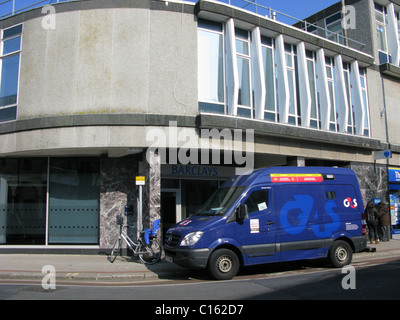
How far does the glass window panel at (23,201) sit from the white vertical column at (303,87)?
1043cm

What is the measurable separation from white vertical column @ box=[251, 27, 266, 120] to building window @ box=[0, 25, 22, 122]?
868 centimetres

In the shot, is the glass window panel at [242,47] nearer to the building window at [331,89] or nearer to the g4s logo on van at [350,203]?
the building window at [331,89]

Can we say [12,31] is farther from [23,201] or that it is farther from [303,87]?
[303,87]

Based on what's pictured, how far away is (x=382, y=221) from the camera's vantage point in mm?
14547

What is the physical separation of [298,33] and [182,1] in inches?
203

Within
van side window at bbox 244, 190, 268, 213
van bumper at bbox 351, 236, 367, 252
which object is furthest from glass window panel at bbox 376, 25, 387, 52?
van side window at bbox 244, 190, 268, 213

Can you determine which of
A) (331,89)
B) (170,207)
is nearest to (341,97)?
(331,89)

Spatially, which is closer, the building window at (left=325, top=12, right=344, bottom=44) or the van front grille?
the van front grille

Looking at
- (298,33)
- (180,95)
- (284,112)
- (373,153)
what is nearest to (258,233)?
(180,95)

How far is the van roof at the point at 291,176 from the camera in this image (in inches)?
347

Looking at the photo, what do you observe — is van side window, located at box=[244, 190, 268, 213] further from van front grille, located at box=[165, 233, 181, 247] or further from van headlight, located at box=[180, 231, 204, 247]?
van front grille, located at box=[165, 233, 181, 247]

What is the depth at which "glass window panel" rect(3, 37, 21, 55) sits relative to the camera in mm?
12644
